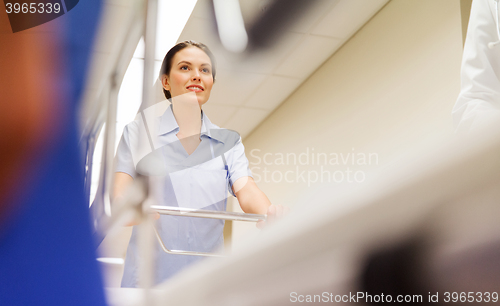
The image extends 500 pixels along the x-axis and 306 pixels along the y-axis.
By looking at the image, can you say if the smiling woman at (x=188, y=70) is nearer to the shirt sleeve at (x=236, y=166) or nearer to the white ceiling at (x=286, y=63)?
the shirt sleeve at (x=236, y=166)

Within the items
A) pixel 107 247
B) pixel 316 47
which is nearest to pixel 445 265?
pixel 107 247

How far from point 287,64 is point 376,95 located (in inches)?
15.6

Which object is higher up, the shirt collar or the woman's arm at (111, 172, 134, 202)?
the shirt collar

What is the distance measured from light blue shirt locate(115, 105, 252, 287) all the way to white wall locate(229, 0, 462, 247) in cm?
65

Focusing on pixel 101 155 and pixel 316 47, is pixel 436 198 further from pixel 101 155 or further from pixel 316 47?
pixel 316 47

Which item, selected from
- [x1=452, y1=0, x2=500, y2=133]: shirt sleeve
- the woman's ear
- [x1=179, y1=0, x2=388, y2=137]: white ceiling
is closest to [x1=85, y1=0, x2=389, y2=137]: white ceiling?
[x1=179, y1=0, x2=388, y2=137]: white ceiling

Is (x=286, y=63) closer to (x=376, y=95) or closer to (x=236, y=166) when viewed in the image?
(x=376, y=95)

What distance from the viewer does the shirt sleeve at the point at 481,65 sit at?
46cm

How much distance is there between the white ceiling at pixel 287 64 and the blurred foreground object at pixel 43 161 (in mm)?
829

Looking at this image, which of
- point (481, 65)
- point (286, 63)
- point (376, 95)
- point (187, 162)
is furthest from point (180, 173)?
point (286, 63)

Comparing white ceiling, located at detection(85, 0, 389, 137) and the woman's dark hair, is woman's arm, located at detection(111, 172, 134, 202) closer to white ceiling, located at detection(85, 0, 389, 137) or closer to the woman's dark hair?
the woman's dark hair

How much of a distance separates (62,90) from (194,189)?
0.49 feet

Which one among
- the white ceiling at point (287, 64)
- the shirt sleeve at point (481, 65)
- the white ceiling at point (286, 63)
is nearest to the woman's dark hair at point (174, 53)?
the shirt sleeve at point (481, 65)

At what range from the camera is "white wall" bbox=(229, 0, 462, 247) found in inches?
45.6
